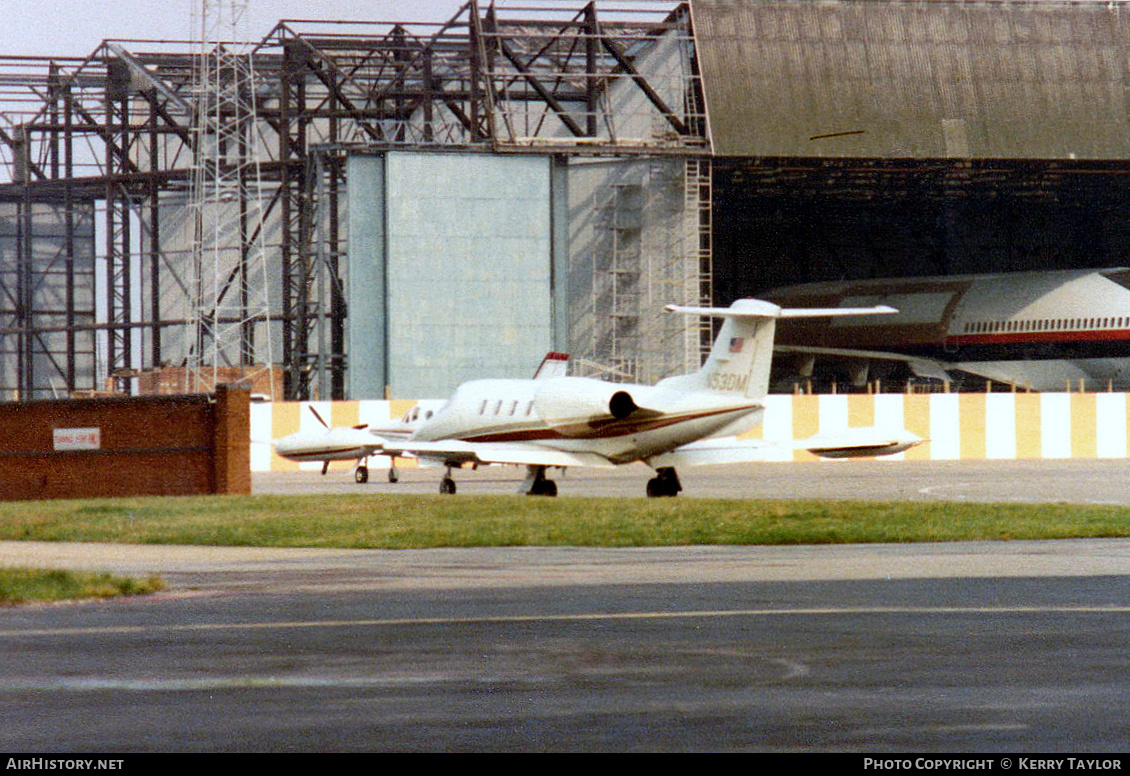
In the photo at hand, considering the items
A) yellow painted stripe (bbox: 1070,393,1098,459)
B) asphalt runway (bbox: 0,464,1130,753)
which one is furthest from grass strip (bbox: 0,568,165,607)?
yellow painted stripe (bbox: 1070,393,1098,459)

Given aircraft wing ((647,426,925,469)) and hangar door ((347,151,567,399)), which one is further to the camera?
hangar door ((347,151,567,399))

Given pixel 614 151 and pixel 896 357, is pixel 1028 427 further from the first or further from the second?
pixel 896 357

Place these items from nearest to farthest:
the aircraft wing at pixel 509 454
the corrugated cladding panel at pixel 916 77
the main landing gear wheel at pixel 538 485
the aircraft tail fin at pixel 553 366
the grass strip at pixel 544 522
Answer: the grass strip at pixel 544 522
the aircraft wing at pixel 509 454
the main landing gear wheel at pixel 538 485
the aircraft tail fin at pixel 553 366
the corrugated cladding panel at pixel 916 77

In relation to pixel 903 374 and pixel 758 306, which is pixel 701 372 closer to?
pixel 758 306

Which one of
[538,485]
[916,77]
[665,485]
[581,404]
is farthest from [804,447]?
[916,77]

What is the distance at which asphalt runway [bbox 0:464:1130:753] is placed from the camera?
24.8 feet

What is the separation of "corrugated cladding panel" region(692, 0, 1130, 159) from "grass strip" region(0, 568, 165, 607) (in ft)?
139

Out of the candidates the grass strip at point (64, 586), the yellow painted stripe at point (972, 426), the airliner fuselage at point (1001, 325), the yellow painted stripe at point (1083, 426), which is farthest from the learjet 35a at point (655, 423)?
the airliner fuselage at point (1001, 325)

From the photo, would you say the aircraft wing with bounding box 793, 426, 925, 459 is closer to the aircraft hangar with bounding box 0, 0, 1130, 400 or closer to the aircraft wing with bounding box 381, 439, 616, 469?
the aircraft wing with bounding box 381, 439, 616, 469

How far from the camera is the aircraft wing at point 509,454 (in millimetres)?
32844

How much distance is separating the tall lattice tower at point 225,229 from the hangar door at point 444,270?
24.6 feet

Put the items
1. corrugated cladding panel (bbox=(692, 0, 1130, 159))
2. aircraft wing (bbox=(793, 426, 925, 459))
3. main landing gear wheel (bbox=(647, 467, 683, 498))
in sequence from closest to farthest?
1. aircraft wing (bbox=(793, 426, 925, 459))
2. main landing gear wheel (bbox=(647, 467, 683, 498))
3. corrugated cladding panel (bbox=(692, 0, 1130, 159))

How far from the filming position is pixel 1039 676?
923 centimetres

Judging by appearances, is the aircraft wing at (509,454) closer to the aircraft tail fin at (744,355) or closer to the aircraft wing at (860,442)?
the aircraft tail fin at (744,355)
